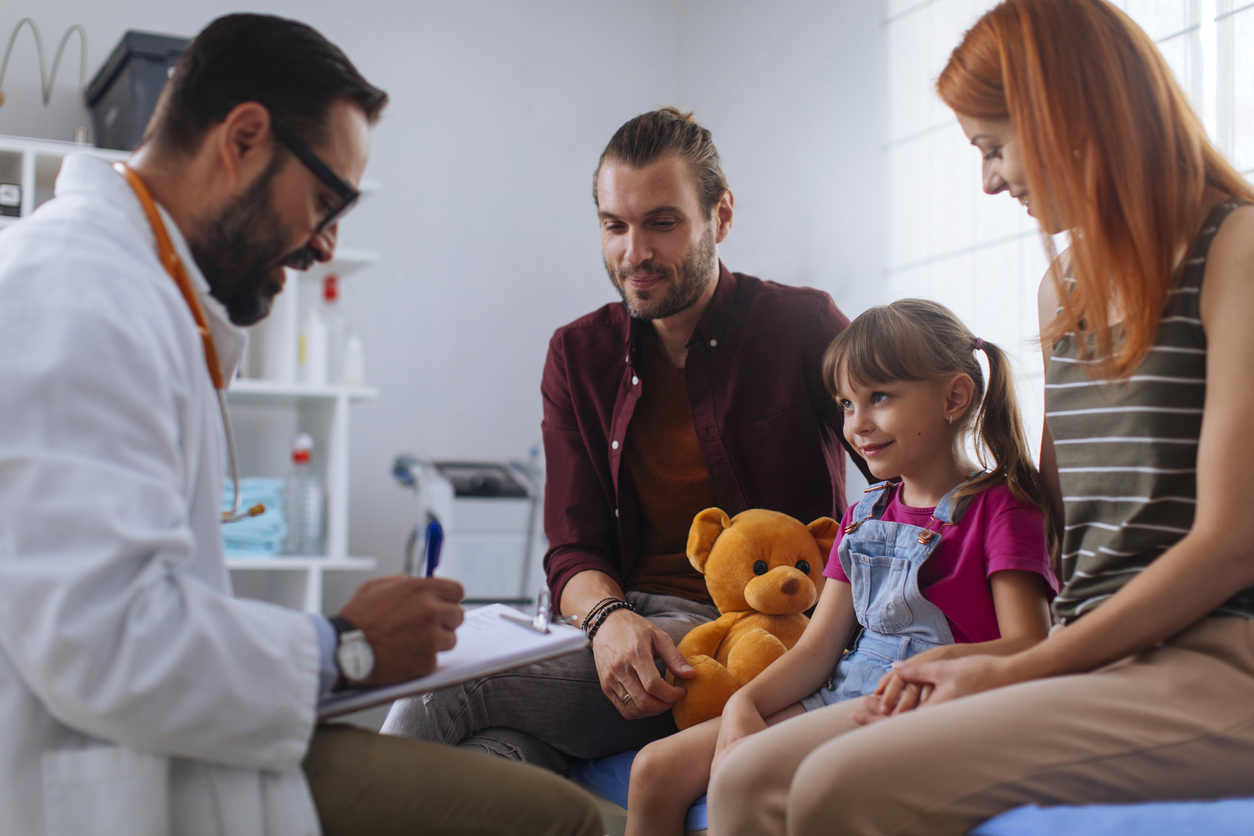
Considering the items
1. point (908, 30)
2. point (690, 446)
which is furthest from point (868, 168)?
point (690, 446)

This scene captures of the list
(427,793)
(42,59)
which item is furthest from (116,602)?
(42,59)

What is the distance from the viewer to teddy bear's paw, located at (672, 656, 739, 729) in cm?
150

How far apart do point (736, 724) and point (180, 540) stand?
771mm

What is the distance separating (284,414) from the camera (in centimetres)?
346

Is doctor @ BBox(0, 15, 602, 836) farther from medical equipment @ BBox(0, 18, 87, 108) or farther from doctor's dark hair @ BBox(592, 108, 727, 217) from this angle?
medical equipment @ BBox(0, 18, 87, 108)

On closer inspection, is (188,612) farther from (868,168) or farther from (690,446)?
(868,168)

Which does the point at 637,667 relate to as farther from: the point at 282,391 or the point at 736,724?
the point at 282,391

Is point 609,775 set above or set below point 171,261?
below

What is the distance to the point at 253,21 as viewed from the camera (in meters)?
1.09

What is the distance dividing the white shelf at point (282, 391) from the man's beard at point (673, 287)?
4.87ft

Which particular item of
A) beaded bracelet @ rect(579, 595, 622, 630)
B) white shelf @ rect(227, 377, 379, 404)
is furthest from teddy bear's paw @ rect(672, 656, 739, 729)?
white shelf @ rect(227, 377, 379, 404)

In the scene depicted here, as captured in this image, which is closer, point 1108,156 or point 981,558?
point 1108,156

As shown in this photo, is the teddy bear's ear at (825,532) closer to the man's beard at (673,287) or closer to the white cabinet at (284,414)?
the man's beard at (673,287)

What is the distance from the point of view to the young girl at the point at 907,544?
1308 millimetres
